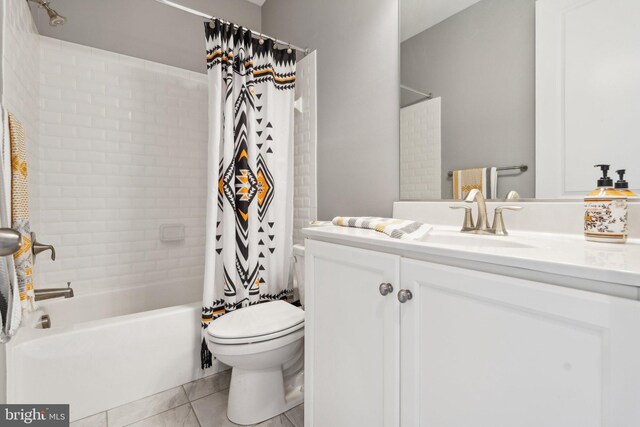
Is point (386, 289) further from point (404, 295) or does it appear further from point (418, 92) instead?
point (418, 92)

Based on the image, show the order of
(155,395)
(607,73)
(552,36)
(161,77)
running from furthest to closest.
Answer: (161,77), (155,395), (552,36), (607,73)

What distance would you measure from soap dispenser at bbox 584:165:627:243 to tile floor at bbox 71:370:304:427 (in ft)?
4.38

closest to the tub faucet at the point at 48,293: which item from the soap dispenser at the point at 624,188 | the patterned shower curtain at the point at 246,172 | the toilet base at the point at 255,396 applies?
the patterned shower curtain at the point at 246,172

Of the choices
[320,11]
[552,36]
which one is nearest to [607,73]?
[552,36]

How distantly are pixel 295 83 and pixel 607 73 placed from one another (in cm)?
170

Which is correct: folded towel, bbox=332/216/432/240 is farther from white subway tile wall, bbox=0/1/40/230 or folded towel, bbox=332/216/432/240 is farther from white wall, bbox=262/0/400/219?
white subway tile wall, bbox=0/1/40/230

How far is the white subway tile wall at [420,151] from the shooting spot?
1354mm

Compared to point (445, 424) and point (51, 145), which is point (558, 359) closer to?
point (445, 424)

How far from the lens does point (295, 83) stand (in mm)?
2160

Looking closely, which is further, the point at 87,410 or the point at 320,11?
the point at 320,11

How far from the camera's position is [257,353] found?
50.9 inches

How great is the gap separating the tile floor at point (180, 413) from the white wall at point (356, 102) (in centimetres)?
111

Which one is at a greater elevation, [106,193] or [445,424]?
[106,193]

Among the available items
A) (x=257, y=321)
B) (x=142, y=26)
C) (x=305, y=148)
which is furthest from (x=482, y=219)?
(x=142, y=26)
